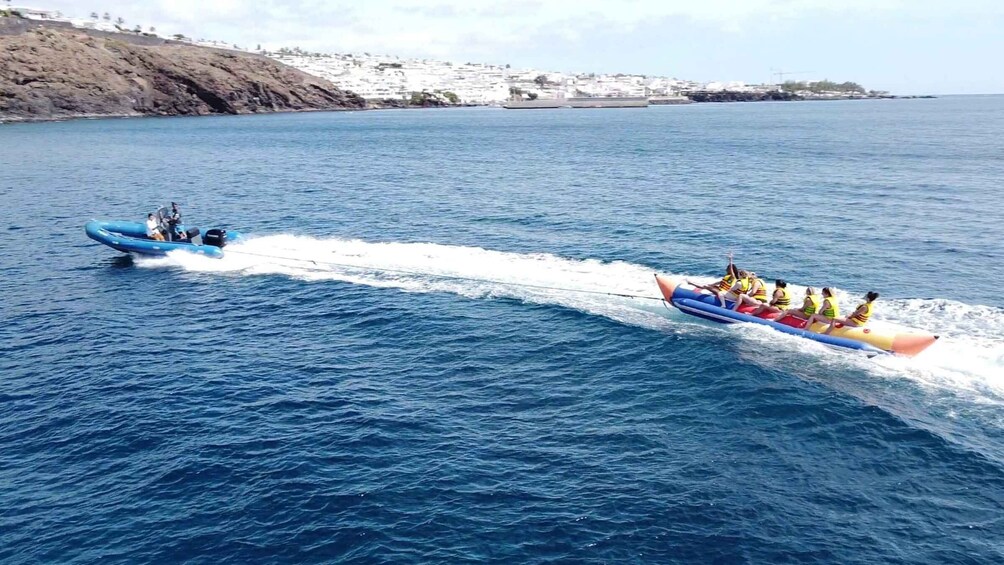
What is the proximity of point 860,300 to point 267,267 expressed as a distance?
28.0m

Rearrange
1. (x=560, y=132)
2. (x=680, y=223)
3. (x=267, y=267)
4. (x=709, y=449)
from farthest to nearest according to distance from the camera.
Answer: (x=560, y=132), (x=680, y=223), (x=267, y=267), (x=709, y=449)

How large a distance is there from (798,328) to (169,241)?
32.2m

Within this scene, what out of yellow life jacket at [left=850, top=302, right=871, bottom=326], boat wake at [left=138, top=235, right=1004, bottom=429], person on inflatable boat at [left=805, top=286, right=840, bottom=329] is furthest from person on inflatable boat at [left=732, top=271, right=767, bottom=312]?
yellow life jacket at [left=850, top=302, right=871, bottom=326]

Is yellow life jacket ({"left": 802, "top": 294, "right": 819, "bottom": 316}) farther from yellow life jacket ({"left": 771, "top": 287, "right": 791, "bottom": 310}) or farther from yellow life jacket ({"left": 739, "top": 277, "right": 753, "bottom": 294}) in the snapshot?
yellow life jacket ({"left": 739, "top": 277, "right": 753, "bottom": 294})

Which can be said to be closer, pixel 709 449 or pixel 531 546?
pixel 531 546

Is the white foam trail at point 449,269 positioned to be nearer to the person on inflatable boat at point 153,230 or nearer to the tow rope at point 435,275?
the tow rope at point 435,275

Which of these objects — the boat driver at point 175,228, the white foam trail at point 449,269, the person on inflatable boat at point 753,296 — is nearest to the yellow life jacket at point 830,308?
the person on inflatable boat at point 753,296

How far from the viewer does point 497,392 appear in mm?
23312

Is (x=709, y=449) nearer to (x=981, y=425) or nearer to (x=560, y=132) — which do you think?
(x=981, y=425)

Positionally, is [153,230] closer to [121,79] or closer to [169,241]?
[169,241]

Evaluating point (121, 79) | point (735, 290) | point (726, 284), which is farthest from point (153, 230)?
point (121, 79)

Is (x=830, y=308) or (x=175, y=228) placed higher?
(x=175, y=228)

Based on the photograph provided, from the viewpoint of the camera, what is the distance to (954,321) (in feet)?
91.5

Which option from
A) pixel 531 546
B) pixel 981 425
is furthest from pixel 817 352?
pixel 531 546
